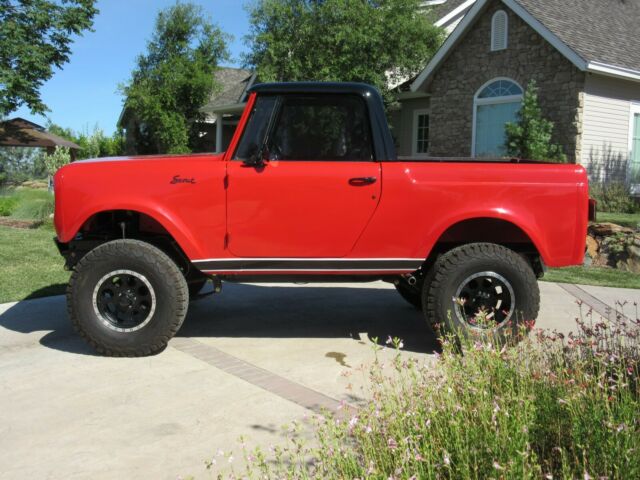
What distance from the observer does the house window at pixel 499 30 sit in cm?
1616

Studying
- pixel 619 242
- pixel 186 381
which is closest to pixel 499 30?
pixel 619 242

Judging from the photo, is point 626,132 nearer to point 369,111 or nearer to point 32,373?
point 369,111

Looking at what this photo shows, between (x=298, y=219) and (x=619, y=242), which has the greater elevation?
(x=298, y=219)

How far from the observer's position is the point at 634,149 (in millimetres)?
15906

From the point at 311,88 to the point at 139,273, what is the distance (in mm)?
1980

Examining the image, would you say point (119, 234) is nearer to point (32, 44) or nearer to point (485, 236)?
point (485, 236)

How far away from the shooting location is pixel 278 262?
4.84 metres

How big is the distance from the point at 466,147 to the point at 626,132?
4.04 meters

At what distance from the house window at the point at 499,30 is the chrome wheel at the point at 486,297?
12975mm

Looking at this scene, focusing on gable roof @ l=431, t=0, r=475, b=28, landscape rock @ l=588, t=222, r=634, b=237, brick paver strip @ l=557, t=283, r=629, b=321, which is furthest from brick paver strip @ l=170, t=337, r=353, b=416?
gable roof @ l=431, t=0, r=475, b=28

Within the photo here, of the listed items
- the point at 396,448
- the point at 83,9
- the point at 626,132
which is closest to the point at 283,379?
the point at 396,448

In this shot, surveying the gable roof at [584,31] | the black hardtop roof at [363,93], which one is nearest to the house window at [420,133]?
the gable roof at [584,31]

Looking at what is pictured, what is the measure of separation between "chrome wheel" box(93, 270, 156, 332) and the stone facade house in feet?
40.4

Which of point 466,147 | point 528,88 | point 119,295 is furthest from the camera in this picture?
point 466,147
